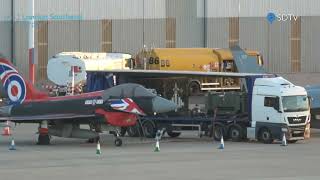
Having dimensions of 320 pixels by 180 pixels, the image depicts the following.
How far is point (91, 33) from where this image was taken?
67500 mm

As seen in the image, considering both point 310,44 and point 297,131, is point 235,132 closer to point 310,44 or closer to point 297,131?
point 297,131

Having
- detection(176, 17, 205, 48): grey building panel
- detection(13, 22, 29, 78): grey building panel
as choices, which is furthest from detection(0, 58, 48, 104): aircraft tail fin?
detection(176, 17, 205, 48): grey building panel

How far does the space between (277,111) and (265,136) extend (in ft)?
4.13

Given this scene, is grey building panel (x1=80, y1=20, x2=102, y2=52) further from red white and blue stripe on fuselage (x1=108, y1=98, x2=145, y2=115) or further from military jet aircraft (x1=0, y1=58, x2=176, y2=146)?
red white and blue stripe on fuselage (x1=108, y1=98, x2=145, y2=115)

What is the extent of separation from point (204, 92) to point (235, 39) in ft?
93.5

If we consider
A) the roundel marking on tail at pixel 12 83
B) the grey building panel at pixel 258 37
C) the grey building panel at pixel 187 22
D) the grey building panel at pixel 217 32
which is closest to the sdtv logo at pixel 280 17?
the grey building panel at pixel 258 37

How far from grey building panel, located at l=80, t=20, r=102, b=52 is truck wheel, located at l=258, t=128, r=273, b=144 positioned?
1378 inches

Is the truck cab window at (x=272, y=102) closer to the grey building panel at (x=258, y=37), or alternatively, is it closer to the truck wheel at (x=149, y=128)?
the truck wheel at (x=149, y=128)

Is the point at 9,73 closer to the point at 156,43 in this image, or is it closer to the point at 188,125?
the point at 188,125

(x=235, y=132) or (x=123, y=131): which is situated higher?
(x=235, y=132)

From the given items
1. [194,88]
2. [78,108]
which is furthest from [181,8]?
[78,108]

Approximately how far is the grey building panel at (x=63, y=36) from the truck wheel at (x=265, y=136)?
117 feet

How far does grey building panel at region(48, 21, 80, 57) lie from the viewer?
6725cm

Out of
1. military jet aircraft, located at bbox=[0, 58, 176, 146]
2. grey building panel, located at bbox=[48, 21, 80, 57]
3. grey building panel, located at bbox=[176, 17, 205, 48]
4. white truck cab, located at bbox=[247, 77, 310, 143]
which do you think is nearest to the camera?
military jet aircraft, located at bbox=[0, 58, 176, 146]
